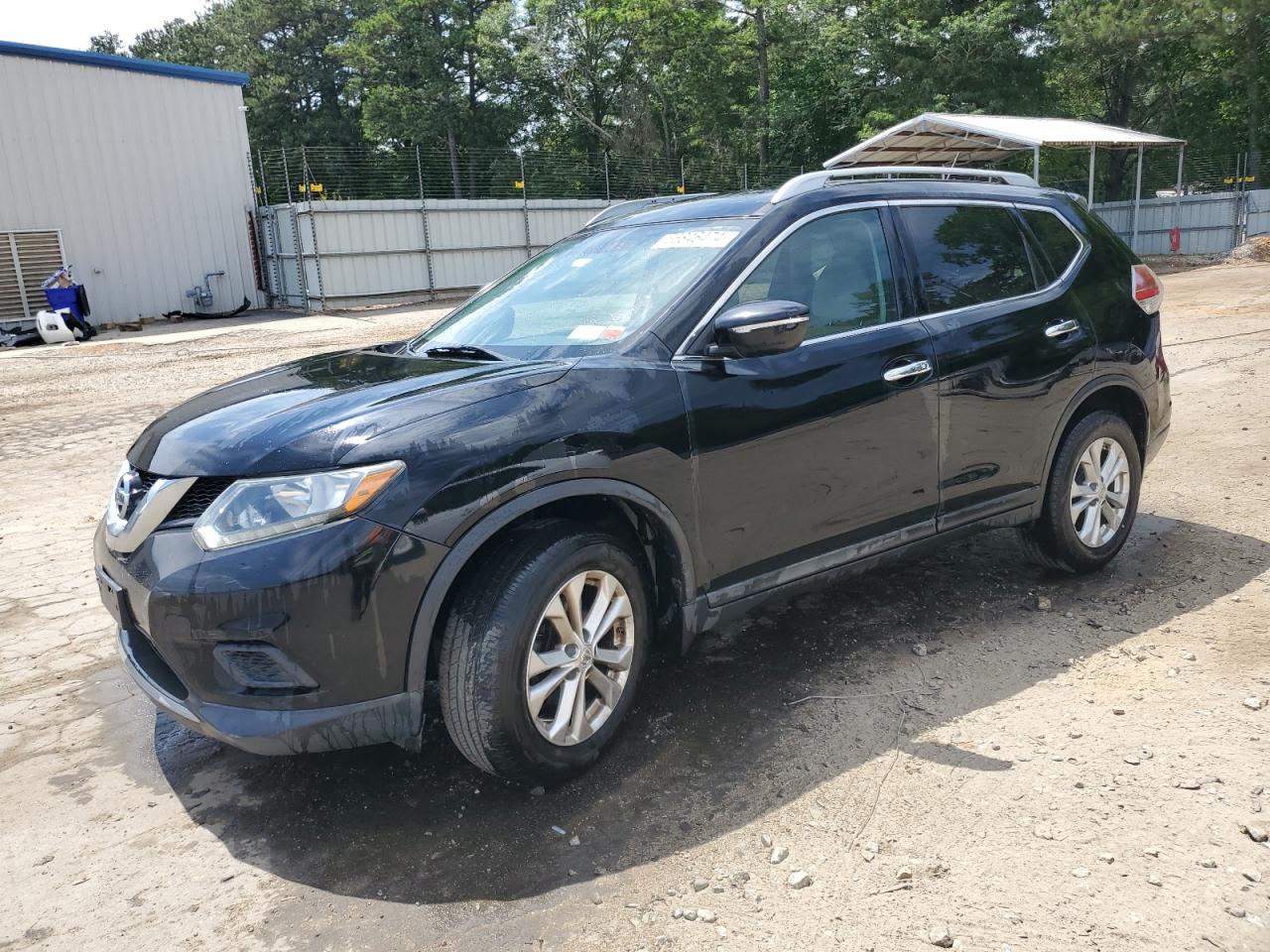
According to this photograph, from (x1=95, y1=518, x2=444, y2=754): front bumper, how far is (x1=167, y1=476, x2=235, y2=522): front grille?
0.20 ft

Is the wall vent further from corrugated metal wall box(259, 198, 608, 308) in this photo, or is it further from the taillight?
the taillight

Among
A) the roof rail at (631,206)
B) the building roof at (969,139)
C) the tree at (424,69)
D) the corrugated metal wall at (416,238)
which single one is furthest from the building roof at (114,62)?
the roof rail at (631,206)

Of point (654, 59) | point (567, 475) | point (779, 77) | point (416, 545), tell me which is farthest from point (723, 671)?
point (654, 59)

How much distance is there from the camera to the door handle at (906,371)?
12.2ft

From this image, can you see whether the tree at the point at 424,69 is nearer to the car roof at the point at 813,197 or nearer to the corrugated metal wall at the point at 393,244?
the corrugated metal wall at the point at 393,244

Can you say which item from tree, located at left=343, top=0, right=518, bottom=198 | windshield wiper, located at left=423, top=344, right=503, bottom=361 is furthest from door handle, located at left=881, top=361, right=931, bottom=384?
tree, located at left=343, top=0, right=518, bottom=198

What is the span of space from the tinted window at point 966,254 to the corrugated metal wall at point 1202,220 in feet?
87.7

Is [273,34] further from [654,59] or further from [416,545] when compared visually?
[416,545]

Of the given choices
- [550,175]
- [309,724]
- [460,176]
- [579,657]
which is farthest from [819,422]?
[460,176]

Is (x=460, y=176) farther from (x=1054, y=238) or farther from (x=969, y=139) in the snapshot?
(x=1054, y=238)

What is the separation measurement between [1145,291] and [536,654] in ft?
11.7

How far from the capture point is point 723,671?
3.88m

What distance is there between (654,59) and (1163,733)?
139ft

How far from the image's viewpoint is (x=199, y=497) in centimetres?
281
